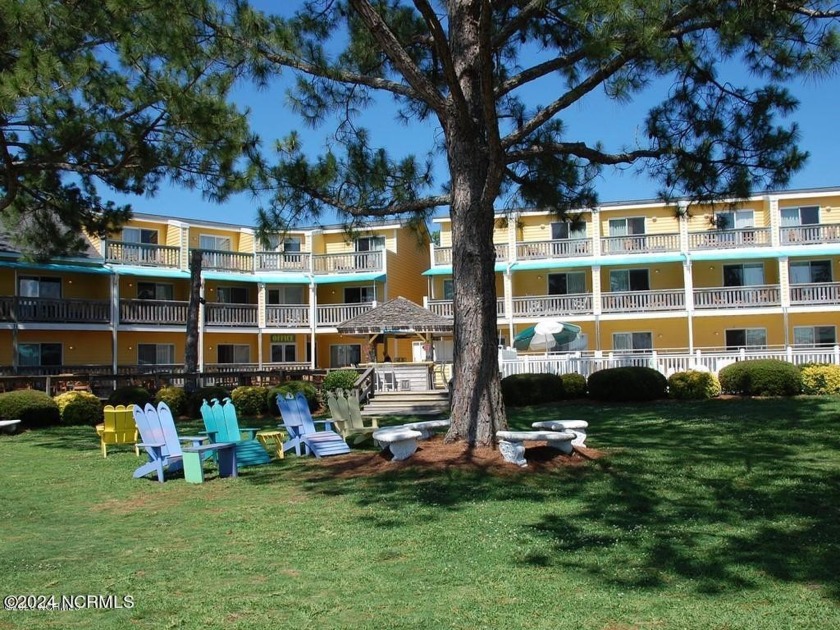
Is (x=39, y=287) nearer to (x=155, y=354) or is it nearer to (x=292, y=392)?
(x=155, y=354)

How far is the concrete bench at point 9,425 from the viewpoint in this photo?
56.7ft

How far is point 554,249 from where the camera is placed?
→ 36.7m

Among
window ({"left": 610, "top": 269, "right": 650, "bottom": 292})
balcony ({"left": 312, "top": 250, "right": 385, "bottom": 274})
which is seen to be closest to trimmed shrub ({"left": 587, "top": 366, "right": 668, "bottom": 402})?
window ({"left": 610, "top": 269, "right": 650, "bottom": 292})

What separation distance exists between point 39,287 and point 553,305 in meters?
22.0

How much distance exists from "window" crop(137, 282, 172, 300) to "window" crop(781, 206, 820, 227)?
28297 mm

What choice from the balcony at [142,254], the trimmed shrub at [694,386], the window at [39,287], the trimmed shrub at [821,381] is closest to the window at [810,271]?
the trimmed shrub at [821,381]

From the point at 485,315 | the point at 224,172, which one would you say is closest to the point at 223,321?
the point at 224,172

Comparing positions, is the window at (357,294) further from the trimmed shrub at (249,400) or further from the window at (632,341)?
the trimmed shrub at (249,400)

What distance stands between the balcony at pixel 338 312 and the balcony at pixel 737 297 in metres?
14.8

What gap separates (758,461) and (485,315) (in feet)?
13.4

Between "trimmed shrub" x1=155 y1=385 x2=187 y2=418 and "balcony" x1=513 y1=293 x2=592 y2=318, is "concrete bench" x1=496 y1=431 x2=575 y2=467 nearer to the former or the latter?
"trimmed shrub" x1=155 y1=385 x2=187 y2=418

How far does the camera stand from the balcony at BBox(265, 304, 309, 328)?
123 feet

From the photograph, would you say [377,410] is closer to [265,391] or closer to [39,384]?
[265,391]

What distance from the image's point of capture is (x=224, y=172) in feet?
46.9
